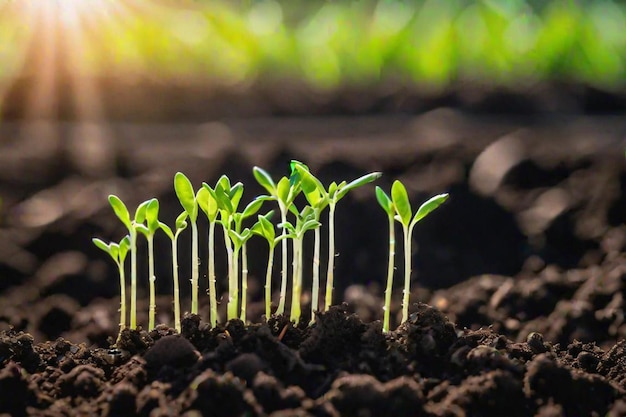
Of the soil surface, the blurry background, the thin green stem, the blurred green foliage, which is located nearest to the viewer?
the soil surface

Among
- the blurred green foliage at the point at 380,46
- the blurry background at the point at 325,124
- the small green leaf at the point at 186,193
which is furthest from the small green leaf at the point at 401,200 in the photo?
the blurred green foliage at the point at 380,46

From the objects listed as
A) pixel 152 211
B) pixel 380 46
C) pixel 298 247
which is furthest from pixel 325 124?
pixel 152 211

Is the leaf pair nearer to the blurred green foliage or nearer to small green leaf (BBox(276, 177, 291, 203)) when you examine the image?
small green leaf (BBox(276, 177, 291, 203))

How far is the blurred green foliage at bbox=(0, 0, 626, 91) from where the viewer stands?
461cm

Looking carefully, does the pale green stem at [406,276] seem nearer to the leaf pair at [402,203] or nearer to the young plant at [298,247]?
the leaf pair at [402,203]

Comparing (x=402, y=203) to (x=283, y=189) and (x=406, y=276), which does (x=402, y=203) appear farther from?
(x=283, y=189)

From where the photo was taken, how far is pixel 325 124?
4332 millimetres

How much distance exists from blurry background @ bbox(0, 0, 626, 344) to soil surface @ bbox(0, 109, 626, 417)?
1 cm

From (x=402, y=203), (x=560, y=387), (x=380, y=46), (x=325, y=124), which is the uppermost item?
(x=380, y=46)

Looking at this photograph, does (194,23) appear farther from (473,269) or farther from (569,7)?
(473,269)

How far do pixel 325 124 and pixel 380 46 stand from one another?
29.8 inches

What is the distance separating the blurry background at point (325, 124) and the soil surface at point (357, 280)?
0.01m

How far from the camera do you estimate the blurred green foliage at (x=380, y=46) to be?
4613 mm

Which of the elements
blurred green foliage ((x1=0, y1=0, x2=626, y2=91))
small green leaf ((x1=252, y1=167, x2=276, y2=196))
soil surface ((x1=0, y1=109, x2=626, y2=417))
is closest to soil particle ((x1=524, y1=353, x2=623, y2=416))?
soil surface ((x1=0, y1=109, x2=626, y2=417))
